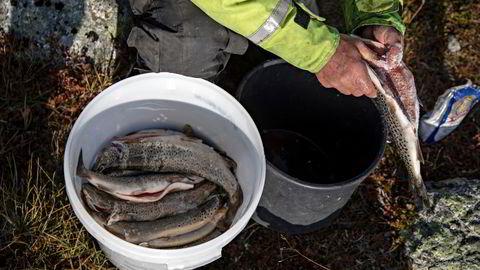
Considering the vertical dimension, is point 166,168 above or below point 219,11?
below

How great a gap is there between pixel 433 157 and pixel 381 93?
95 cm

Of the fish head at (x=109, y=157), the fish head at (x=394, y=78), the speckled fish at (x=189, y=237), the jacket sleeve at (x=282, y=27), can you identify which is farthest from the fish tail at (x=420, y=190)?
the fish head at (x=109, y=157)

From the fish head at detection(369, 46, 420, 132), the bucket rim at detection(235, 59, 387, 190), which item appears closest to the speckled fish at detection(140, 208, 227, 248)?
the bucket rim at detection(235, 59, 387, 190)

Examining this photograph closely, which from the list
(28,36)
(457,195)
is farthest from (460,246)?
(28,36)

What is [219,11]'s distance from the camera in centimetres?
224

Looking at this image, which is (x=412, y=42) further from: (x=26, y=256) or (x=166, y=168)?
(x=26, y=256)

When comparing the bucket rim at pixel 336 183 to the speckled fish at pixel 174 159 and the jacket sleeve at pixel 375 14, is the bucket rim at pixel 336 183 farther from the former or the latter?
the jacket sleeve at pixel 375 14

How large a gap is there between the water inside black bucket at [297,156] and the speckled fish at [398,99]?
538mm

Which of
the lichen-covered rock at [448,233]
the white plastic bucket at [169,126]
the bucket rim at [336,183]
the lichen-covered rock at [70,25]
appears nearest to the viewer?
the white plastic bucket at [169,126]

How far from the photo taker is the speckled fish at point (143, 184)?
2.43 m

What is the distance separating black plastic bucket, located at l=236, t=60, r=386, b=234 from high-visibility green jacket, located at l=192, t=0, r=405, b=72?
39 cm

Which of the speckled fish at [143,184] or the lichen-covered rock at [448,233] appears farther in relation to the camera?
the lichen-covered rock at [448,233]

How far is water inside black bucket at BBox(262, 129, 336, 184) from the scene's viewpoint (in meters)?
3.03

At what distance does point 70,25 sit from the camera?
3.07 m
